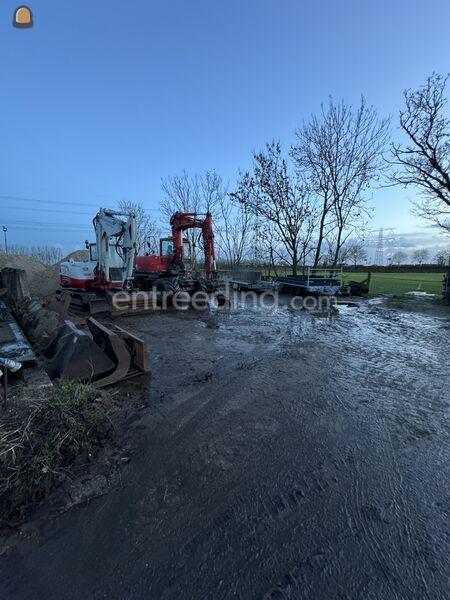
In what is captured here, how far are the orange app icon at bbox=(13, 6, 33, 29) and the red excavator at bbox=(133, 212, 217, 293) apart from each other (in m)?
8.38

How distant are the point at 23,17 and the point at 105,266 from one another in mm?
7414

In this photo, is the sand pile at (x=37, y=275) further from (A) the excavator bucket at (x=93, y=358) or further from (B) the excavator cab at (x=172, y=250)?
(A) the excavator bucket at (x=93, y=358)

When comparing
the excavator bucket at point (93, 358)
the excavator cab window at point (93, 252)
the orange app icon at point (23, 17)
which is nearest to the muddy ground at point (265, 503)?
the excavator bucket at point (93, 358)

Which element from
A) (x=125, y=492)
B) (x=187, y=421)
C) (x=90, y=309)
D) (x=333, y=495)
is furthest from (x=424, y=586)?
(x=90, y=309)

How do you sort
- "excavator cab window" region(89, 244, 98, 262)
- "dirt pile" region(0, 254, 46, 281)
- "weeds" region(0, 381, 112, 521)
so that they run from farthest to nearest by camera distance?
"dirt pile" region(0, 254, 46, 281) < "excavator cab window" region(89, 244, 98, 262) < "weeds" region(0, 381, 112, 521)

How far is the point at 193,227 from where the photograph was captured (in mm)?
13352

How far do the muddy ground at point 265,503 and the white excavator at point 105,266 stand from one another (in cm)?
708

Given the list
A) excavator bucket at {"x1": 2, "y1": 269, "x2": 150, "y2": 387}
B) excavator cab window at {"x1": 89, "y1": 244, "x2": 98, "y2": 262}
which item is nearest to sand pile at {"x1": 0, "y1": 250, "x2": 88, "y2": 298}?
excavator cab window at {"x1": 89, "y1": 244, "x2": 98, "y2": 262}

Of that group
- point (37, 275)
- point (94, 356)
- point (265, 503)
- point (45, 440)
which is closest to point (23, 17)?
point (94, 356)

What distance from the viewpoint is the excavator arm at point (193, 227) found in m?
12.8

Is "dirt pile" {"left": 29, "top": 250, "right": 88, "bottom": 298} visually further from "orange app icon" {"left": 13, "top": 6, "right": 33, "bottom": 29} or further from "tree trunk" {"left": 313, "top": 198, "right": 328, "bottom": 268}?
"tree trunk" {"left": 313, "top": 198, "right": 328, "bottom": 268}

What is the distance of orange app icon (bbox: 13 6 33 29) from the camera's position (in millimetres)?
3692

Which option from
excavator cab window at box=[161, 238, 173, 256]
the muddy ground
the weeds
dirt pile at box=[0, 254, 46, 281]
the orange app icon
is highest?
the orange app icon

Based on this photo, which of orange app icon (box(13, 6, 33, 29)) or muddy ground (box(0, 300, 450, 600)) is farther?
orange app icon (box(13, 6, 33, 29))
